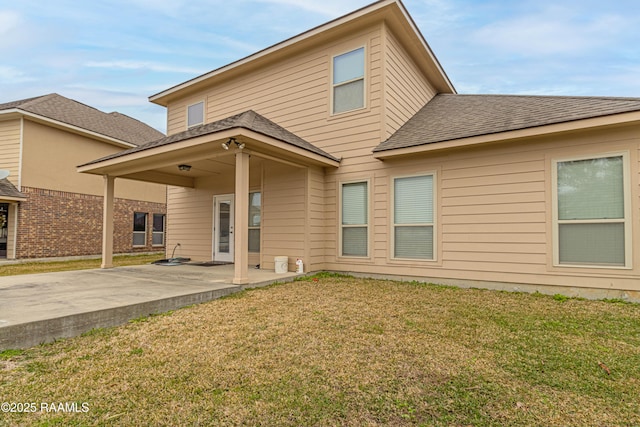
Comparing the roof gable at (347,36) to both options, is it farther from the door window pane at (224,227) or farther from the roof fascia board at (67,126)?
the roof fascia board at (67,126)

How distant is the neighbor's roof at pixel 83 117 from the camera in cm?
1217

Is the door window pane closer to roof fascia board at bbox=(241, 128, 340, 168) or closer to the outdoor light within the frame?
roof fascia board at bbox=(241, 128, 340, 168)

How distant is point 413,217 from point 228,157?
13.8 feet

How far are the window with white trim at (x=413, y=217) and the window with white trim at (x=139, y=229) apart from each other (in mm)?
13512

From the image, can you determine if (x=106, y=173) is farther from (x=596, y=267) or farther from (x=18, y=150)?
(x=596, y=267)

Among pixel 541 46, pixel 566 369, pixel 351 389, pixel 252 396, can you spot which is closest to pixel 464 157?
pixel 566 369

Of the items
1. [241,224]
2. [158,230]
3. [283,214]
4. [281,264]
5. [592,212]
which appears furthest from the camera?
[158,230]

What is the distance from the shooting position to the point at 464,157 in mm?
6172

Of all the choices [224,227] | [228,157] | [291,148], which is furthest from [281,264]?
[224,227]

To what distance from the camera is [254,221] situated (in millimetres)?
8531

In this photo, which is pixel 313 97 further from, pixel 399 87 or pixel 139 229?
pixel 139 229

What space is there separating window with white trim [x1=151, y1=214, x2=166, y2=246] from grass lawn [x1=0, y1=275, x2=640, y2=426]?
13.8 m

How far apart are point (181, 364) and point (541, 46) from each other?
56.4 feet

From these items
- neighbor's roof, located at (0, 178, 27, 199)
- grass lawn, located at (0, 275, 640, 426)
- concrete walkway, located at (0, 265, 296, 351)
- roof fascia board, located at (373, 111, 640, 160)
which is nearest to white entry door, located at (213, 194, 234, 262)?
concrete walkway, located at (0, 265, 296, 351)
